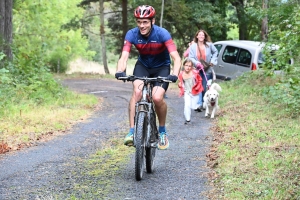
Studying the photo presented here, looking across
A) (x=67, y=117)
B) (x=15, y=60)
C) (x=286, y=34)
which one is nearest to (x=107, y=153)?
(x=67, y=117)

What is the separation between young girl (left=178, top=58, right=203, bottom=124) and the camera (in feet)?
35.5

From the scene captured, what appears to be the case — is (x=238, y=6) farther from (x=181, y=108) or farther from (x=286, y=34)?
(x=286, y=34)

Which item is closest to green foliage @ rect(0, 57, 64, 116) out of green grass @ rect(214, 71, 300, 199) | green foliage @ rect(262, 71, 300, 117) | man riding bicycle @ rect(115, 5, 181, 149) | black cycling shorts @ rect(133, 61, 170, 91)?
green grass @ rect(214, 71, 300, 199)

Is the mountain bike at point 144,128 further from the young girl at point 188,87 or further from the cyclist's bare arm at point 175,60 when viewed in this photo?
the young girl at point 188,87

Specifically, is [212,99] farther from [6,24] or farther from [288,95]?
[6,24]

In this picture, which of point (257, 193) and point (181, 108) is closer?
point (257, 193)

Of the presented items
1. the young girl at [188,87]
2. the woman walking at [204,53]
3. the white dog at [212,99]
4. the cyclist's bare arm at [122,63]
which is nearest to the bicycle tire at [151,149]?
the cyclist's bare arm at [122,63]

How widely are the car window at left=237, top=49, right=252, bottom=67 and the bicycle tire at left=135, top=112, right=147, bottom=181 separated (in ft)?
39.9

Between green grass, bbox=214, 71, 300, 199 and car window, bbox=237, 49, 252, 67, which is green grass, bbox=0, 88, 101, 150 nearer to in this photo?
green grass, bbox=214, 71, 300, 199

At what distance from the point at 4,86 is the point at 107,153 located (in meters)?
6.00

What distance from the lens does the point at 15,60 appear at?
49.4 feet

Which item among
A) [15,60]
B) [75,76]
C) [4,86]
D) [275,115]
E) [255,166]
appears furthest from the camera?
[75,76]

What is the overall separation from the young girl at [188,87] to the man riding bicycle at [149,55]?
4104 millimetres

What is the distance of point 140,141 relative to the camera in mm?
5801
